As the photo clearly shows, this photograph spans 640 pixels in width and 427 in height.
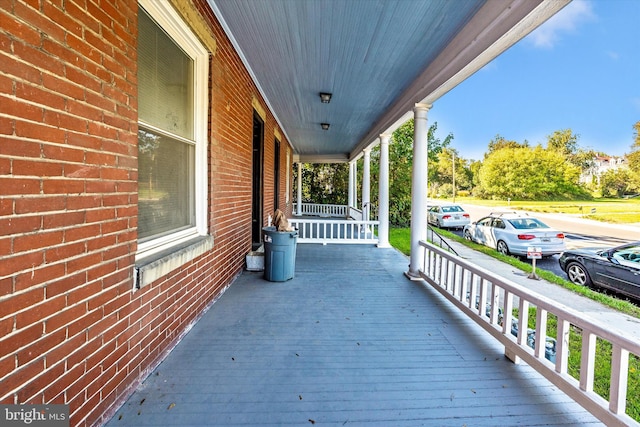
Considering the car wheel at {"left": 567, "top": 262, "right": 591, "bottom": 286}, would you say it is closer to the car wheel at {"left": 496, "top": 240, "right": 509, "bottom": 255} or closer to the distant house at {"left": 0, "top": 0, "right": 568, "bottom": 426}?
the car wheel at {"left": 496, "top": 240, "right": 509, "bottom": 255}

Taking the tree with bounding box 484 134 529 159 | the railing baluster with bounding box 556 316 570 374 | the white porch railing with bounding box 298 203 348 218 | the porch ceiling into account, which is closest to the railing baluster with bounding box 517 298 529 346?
the railing baluster with bounding box 556 316 570 374

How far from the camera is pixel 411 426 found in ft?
5.56

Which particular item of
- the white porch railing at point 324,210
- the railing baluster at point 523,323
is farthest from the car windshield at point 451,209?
the railing baluster at point 523,323

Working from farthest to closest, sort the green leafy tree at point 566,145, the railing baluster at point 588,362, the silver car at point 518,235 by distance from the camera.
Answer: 1. the green leafy tree at point 566,145
2. the silver car at point 518,235
3. the railing baluster at point 588,362

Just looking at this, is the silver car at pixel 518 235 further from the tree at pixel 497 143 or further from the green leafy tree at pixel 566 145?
the tree at pixel 497 143

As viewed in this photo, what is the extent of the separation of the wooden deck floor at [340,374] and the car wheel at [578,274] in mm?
4109

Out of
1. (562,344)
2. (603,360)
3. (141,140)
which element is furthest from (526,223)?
(141,140)

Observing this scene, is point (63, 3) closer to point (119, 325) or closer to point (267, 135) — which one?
point (119, 325)

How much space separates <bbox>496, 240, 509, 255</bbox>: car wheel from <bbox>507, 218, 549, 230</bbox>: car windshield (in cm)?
60

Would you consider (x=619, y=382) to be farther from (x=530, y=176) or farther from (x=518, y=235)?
(x=530, y=176)

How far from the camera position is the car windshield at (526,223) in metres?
8.60

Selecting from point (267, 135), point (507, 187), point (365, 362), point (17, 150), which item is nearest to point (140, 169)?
point (17, 150)

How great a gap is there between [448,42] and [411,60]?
1.80 ft

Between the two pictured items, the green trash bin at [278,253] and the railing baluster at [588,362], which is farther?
the green trash bin at [278,253]
